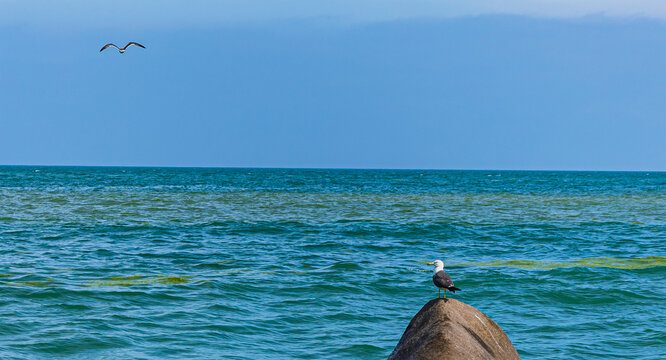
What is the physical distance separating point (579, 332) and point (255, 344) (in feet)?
20.5

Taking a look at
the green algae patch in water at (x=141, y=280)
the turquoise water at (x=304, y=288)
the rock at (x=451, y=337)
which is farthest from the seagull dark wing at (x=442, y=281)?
the green algae patch in water at (x=141, y=280)

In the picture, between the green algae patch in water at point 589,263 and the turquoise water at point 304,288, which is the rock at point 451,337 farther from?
the green algae patch in water at point 589,263

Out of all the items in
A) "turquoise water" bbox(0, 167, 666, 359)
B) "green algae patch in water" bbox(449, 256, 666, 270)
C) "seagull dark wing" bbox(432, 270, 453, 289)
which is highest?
"seagull dark wing" bbox(432, 270, 453, 289)

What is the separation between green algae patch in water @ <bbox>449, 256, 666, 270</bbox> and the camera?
20.0 m

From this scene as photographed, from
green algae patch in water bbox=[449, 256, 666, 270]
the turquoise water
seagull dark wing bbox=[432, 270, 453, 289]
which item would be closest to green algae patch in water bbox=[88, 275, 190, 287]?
the turquoise water

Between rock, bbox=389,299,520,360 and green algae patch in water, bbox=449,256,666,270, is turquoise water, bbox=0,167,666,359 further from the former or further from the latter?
rock, bbox=389,299,520,360

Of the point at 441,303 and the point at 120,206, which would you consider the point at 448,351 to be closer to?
the point at 441,303

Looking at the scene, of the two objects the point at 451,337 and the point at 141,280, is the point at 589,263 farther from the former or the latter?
the point at 451,337

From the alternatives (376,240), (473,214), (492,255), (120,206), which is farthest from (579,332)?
(120,206)

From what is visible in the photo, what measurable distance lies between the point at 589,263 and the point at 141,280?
13172 mm

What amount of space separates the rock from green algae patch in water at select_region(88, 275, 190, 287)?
10157 mm

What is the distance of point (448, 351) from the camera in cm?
714

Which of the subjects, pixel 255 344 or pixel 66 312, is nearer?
pixel 255 344

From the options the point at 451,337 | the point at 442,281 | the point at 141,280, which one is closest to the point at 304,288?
the point at 141,280
